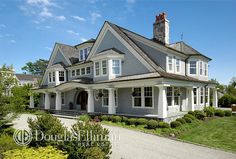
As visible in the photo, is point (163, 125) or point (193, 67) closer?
point (163, 125)

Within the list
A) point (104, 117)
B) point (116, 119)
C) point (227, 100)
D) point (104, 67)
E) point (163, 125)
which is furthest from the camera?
point (227, 100)

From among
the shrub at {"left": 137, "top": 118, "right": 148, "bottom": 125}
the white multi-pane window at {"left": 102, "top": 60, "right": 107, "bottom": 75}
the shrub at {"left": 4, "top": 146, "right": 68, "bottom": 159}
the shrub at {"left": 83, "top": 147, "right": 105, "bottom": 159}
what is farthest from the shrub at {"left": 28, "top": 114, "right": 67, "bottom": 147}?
the white multi-pane window at {"left": 102, "top": 60, "right": 107, "bottom": 75}

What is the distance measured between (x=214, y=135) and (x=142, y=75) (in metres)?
7.22

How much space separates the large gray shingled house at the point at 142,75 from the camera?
17.1 meters

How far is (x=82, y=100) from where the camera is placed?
85.4 feet

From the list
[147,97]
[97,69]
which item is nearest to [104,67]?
[97,69]

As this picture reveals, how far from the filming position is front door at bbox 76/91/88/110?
1008 inches

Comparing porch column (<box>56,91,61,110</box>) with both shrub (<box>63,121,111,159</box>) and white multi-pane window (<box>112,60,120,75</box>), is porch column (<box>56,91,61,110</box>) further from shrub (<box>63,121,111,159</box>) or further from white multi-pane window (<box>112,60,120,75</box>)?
shrub (<box>63,121,111,159</box>)

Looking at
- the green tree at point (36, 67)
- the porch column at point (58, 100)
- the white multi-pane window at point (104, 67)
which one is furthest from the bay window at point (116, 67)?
the green tree at point (36, 67)

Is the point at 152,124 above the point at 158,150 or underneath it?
above

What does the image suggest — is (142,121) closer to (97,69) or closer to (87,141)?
(97,69)

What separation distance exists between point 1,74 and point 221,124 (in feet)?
54.6

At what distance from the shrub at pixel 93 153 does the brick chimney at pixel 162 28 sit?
16.8m

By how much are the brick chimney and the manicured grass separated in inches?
384
